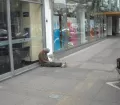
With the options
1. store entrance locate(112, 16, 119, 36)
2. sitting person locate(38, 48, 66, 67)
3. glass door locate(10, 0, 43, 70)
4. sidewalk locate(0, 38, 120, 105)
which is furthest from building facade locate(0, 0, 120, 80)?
store entrance locate(112, 16, 119, 36)

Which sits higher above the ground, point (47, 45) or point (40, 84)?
point (47, 45)

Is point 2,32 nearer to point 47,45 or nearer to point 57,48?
point 47,45

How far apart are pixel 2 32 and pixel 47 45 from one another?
133 inches

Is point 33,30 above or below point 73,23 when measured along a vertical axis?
below

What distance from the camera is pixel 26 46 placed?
10500 millimetres

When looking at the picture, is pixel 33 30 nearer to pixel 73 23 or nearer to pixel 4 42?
pixel 4 42

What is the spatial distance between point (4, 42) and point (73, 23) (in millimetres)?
8394

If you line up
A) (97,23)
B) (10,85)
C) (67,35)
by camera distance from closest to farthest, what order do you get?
(10,85), (67,35), (97,23)

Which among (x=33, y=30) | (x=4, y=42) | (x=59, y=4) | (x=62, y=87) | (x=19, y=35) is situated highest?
(x=59, y=4)

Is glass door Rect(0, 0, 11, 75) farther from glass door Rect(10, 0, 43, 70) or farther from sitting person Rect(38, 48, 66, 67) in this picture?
sitting person Rect(38, 48, 66, 67)

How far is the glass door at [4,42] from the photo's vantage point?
28.5 feet

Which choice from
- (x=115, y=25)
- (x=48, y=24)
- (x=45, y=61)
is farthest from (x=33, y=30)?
(x=115, y=25)

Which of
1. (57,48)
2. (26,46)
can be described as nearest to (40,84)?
(26,46)

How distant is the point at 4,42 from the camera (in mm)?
8750
